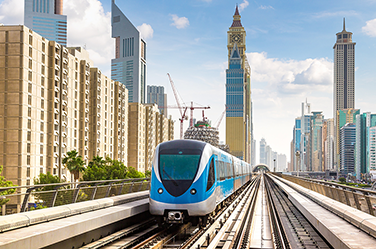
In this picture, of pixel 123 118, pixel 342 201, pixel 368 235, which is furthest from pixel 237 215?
pixel 123 118

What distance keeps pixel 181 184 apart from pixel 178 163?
2.82 feet

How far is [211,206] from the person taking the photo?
16203mm

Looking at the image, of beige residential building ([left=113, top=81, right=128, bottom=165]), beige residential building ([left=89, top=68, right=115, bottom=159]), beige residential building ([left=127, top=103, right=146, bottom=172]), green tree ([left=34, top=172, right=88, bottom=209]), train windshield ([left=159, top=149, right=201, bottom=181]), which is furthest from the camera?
beige residential building ([left=127, top=103, right=146, bottom=172])

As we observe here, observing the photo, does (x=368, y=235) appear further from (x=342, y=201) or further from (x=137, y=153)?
(x=137, y=153)

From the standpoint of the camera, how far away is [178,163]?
15.8 m

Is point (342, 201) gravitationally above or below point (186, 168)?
below

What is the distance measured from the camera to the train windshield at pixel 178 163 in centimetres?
1557

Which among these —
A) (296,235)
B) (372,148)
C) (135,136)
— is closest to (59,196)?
(296,235)

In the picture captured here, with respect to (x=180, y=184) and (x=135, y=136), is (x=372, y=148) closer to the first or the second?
(x=135, y=136)

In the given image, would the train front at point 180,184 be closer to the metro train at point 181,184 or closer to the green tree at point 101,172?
the metro train at point 181,184

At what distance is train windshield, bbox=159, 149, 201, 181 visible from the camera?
51.1 feet

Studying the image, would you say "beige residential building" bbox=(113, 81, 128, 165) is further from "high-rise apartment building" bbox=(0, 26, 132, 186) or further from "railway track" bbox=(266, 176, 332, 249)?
"railway track" bbox=(266, 176, 332, 249)

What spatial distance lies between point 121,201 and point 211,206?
403 cm

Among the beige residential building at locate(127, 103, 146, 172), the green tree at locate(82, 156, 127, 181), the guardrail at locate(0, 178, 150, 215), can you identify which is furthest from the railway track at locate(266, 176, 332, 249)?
the beige residential building at locate(127, 103, 146, 172)
